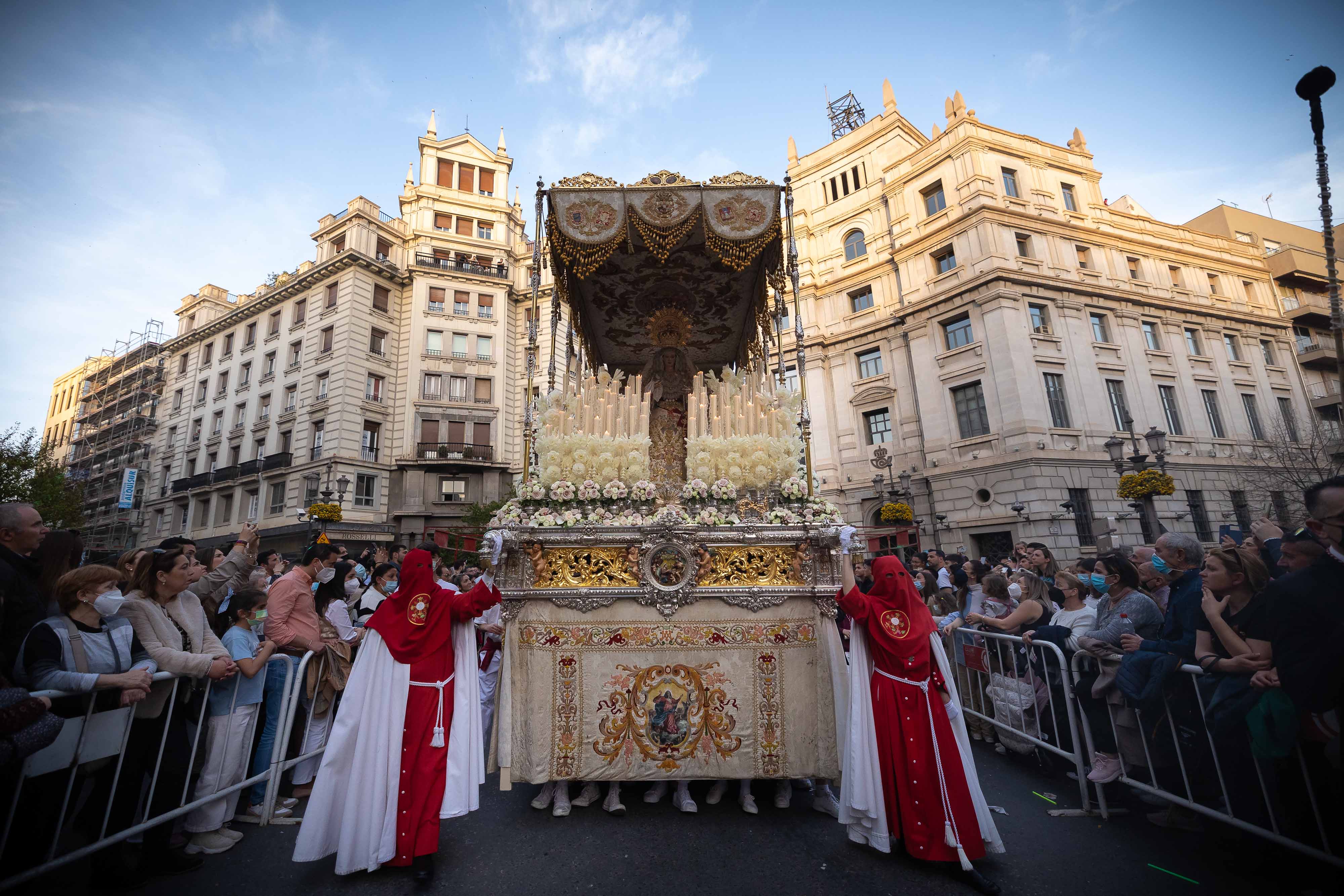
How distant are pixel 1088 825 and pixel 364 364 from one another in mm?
29328

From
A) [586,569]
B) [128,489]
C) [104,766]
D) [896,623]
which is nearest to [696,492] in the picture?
[586,569]

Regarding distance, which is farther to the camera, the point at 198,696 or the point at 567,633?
the point at 567,633

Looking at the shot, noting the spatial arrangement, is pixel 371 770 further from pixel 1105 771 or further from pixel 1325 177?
pixel 1325 177

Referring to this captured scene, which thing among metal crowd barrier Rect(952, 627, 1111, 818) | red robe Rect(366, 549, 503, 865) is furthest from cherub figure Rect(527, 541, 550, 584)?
metal crowd barrier Rect(952, 627, 1111, 818)

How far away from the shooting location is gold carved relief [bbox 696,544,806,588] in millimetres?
4648

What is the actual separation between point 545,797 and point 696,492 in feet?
9.06

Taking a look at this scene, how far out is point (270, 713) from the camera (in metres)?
4.55

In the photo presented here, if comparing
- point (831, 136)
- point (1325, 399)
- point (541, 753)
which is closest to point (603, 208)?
point (541, 753)

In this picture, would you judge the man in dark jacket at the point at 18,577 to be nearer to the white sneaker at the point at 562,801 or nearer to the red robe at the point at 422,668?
Result: the red robe at the point at 422,668

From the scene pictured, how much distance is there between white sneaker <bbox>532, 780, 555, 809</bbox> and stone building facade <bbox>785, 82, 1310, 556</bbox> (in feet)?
58.7

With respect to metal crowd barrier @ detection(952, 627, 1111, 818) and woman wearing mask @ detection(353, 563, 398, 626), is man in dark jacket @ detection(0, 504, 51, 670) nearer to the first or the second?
woman wearing mask @ detection(353, 563, 398, 626)

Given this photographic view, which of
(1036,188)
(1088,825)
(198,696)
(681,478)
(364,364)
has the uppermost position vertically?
(1036,188)

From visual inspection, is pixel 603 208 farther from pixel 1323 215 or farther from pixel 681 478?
pixel 1323 215

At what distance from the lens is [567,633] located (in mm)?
4520
